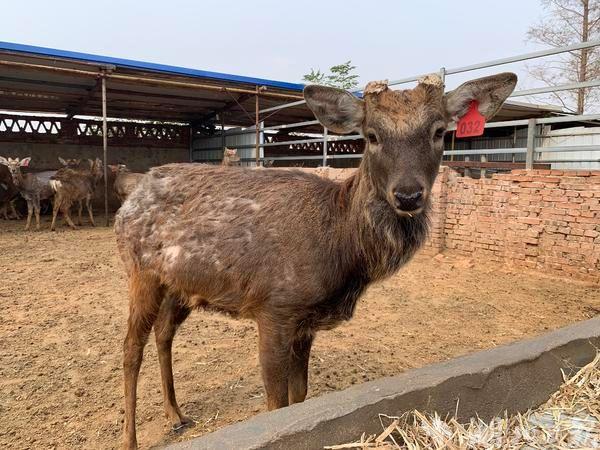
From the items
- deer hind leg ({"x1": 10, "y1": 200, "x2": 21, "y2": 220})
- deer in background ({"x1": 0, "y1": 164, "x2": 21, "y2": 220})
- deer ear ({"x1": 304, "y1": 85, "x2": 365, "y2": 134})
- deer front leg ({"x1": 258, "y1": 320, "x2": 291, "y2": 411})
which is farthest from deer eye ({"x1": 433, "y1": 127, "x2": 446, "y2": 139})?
deer hind leg ({"x1": 10, "y1": 200, "x2": 21, "y2": 220})

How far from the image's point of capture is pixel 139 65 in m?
11.6

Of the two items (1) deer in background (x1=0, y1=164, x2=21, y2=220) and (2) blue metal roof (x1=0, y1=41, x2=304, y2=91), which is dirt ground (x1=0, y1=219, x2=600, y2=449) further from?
(1) deer in background (x1=0, y1=164, x2=21, y2=220)

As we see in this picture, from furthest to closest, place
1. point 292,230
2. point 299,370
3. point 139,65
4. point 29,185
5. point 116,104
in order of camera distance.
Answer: point 116,104, point 29,185, point 139,65, point 299,370, point 292,230

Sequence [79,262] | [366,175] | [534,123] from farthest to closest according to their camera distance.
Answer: [79,262] → [534,123] → [366,175]

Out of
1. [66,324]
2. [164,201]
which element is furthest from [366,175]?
[66,324]

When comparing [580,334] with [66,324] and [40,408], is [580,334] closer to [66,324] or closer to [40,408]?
[40,408]

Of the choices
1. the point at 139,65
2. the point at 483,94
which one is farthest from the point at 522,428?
the point at 139,65

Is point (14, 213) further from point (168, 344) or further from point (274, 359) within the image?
point (274, 359)

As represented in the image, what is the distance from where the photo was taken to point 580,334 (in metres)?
2.75

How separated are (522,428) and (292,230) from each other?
1612 mm

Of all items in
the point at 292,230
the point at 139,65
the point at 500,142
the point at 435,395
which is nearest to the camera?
the point at 435,395

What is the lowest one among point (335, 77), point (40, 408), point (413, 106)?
point (40, 408)

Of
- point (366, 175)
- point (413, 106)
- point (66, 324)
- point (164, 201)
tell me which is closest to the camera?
point (413, 106)

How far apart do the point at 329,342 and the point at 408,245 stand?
2334 mm
